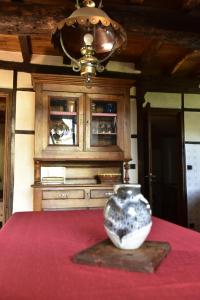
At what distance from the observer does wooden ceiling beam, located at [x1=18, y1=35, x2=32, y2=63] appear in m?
3.23

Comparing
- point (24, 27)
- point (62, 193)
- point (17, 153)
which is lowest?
point (62, 193)

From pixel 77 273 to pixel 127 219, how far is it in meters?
0.26

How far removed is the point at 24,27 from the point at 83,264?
7.51 feet

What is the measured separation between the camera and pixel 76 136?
3.60 meters

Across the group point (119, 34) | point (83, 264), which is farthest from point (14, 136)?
point (83, 264)

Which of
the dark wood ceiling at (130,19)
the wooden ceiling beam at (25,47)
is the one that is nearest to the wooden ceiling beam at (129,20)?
the dark wood ceiling at (130,19)

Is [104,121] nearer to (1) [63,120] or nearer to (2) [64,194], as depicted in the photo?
(1) [63,120]

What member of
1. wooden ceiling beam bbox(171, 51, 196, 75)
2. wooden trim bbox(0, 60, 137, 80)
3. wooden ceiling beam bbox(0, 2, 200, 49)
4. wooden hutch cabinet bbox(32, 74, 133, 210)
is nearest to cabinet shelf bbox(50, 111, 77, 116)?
wooden hutch cabinet bbox(32, 74, 133, 210)

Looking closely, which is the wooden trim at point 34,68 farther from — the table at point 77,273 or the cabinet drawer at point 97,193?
the table at point 77,273

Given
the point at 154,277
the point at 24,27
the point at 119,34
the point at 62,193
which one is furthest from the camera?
the point at 62,193

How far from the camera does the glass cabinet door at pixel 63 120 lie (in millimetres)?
3574

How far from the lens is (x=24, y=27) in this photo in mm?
2602

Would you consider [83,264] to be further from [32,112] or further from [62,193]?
[32,112]

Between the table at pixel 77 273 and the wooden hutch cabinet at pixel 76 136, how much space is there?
6.74 ft
